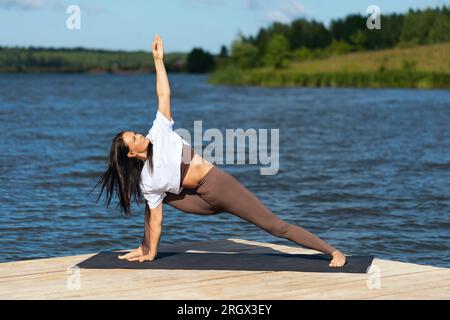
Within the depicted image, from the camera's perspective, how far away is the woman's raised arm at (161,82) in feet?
25.0

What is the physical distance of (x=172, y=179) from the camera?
7.55 m

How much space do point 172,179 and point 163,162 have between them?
158 millimetres

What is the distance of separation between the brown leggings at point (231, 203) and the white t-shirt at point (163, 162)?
189 millimetres

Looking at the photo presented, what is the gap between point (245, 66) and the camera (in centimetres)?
10250

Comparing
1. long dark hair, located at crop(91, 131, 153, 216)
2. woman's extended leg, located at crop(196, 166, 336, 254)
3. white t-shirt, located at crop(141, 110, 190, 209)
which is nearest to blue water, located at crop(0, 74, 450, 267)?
woman's extended leg, located at crop(196, 166, 336, 254)

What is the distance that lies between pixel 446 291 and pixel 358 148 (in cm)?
1857

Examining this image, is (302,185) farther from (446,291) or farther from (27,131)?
(27,131)

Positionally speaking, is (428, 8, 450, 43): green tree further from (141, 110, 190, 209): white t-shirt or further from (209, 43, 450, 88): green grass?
(141, 110, 190, 209): white t-shirt

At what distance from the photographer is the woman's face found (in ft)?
24.7

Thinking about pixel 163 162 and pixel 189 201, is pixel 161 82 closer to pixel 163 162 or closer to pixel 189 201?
pixel 163 162
